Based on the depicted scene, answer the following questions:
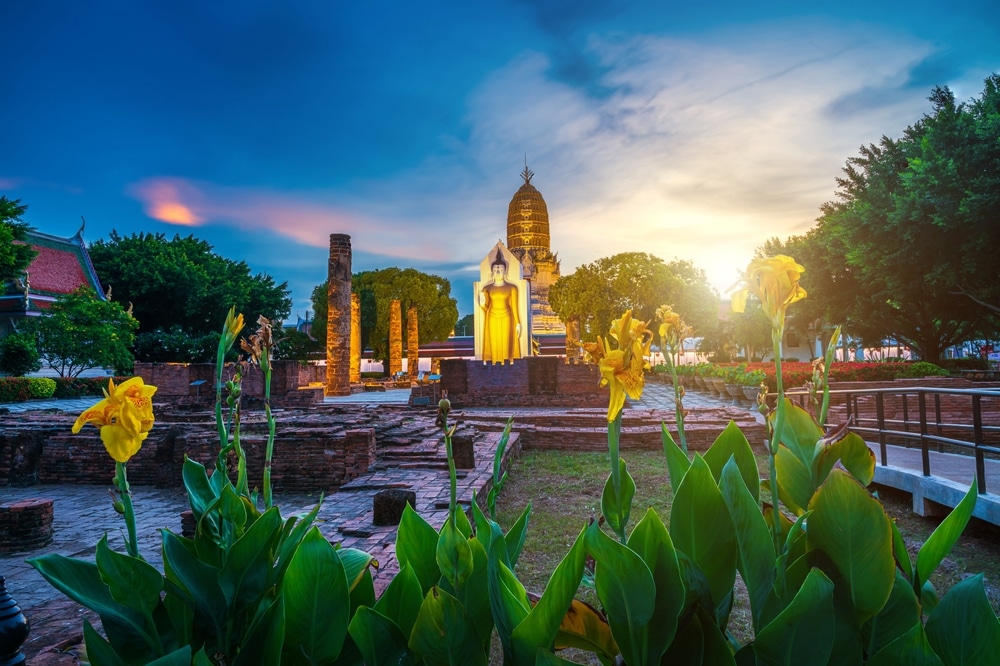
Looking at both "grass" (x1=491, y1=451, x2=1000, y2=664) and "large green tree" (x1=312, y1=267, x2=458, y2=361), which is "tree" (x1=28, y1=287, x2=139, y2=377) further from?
"grass" (x1=491, y1=451, x2=1000, y2=664)

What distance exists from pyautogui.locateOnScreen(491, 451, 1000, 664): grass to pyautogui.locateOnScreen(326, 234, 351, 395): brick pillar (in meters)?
10.9

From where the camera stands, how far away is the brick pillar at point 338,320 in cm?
1797

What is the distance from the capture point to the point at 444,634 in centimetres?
97

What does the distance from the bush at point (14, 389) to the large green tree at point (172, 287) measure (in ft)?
26.1

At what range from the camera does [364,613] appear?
3.28ft

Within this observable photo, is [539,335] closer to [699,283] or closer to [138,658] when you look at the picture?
[699,283]

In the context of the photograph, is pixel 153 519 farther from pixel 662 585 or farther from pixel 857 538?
Answer: pixel 857 538

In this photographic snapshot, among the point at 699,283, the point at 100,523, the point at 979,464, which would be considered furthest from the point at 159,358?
the point at 979,464

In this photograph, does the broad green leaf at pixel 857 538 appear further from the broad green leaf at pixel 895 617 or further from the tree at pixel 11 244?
the tree at pixel 11 244

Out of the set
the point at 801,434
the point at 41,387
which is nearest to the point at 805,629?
the point at 801,434

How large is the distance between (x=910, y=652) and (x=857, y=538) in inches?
6.9

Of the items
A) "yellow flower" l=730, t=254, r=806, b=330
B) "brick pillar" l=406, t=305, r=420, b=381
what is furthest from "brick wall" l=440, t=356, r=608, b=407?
"yellow flower" l=730, t=254, r=806, b=330

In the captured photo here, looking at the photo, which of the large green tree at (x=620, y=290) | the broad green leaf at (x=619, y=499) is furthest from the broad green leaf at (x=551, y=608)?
the large green tree at (x=620, y=290)

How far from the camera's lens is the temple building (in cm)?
4075
